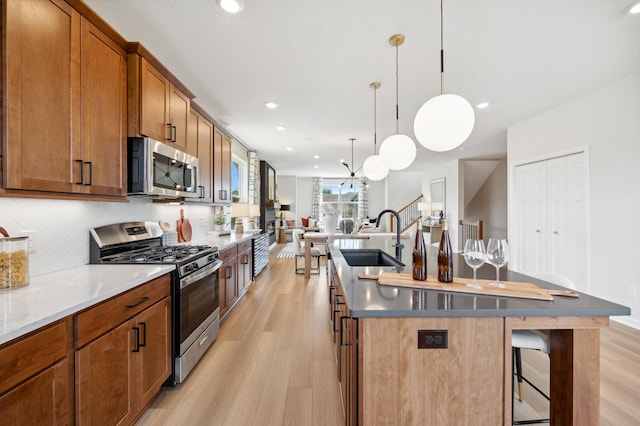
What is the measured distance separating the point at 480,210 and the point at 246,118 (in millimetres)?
7808

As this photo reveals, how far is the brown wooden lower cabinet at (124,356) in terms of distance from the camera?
123 cm

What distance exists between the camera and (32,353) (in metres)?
0.99

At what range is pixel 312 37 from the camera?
89.5 inches

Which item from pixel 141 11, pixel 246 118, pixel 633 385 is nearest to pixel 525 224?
pixel 633 385

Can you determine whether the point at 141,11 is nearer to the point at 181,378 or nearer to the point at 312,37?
the point at 312,37

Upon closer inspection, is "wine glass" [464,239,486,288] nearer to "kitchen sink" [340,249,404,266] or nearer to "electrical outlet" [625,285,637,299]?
"kitchen sink" [340,249,404,266]

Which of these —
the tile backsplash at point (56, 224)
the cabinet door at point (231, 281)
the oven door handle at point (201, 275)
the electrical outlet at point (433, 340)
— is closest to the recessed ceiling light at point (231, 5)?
the tile backsplash at point (56, 224)

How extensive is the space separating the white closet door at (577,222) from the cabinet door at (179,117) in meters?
4.82

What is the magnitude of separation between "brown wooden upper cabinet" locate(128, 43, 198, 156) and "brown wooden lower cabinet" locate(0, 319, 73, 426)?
1.49 metres

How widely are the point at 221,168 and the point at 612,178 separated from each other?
4.86 meters

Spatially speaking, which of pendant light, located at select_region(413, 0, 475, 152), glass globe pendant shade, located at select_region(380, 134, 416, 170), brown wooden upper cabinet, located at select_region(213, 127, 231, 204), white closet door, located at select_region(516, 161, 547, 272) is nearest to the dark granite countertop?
pendant light, located at select_region(413, 0, 475, 152)

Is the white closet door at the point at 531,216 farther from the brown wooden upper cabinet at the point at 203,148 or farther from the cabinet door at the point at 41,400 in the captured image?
the cabinet door at the point at 41,400

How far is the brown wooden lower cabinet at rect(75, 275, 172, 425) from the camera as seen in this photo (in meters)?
1.23

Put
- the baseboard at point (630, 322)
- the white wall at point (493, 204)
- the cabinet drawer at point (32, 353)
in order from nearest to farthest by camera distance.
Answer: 1. the cabinet drawer at point (32, 353)
2. the baseboard at point (630, 322)
3. the white wall at point (493, 204)
